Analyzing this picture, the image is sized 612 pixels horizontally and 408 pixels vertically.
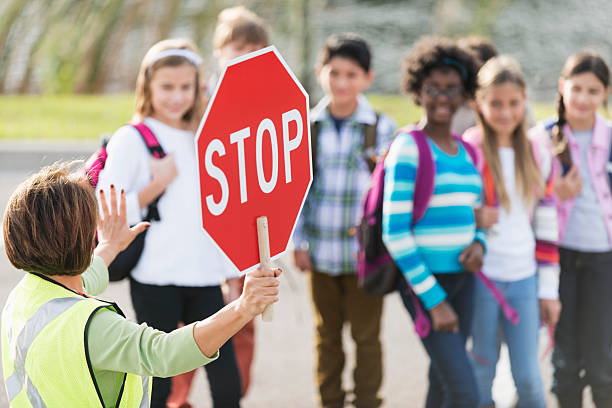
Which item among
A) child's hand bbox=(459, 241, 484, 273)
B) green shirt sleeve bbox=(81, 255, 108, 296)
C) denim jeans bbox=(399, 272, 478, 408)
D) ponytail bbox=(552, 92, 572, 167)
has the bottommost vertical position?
denim jeans bbox=(399, 272, 478, 408)

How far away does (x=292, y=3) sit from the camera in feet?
38.2

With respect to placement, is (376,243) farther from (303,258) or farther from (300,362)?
(300,362)

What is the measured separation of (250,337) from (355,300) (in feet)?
1.82

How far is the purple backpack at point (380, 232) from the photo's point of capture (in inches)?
127

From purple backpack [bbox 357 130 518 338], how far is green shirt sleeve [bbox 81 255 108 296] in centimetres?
135

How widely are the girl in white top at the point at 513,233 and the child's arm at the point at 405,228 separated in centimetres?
39

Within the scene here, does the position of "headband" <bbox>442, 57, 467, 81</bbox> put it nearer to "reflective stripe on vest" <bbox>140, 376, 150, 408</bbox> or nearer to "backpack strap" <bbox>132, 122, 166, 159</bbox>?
"backpack strap" <bbox>132, 122, 166, 159</bbox>

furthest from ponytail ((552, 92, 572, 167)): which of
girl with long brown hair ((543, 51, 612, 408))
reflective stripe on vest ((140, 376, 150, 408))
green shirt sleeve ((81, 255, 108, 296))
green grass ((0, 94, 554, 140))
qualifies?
green grass ((0, 94, 554, 140))

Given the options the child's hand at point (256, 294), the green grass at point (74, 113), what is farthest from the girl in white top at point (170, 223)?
the green grass at point (74, 113)

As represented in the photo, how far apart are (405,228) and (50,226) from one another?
166 cm

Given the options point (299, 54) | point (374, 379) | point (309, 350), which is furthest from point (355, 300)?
point (299, 54)

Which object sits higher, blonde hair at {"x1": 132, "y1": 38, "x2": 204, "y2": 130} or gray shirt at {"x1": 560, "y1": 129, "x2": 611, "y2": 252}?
blonde hair at {"x1": 132, "y1": 38, "x2": 204, "y2": 130}

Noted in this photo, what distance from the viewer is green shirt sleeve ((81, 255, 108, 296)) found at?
2223 mm

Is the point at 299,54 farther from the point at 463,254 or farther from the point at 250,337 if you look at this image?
the point at 463,254
